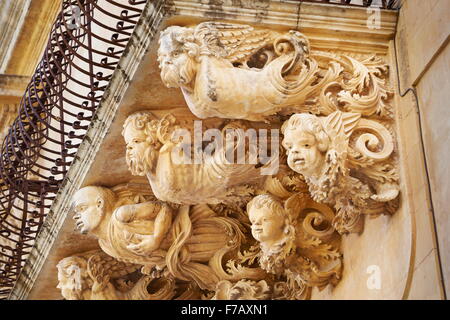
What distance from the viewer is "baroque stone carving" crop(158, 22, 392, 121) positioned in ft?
24.4

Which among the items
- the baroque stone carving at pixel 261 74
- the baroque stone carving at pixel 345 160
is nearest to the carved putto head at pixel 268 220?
the baroque stone carving at pixel 345 160

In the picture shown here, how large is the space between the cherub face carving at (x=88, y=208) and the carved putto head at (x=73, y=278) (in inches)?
21.8

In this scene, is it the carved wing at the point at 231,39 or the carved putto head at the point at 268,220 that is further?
the carved putto head at the point at 268,220

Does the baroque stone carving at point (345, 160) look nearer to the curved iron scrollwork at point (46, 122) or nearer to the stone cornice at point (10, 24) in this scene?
the curved iron scrollwork at point (46, 122)

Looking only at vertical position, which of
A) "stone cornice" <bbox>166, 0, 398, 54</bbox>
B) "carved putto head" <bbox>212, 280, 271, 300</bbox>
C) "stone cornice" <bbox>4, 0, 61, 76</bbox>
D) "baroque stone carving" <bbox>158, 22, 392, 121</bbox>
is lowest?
"carved putto head" <bbox>212, 280, 271, 300</bbox>

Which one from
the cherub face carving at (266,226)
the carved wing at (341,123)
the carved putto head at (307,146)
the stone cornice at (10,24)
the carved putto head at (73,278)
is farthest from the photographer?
the stone cornice at (10,24)

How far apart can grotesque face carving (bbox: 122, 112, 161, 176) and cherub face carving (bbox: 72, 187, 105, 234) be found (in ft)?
2.18

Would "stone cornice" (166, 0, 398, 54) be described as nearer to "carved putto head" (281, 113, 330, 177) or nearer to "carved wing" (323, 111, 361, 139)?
"carved wing" (323, 111, 361, 139)

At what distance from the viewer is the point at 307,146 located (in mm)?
7359

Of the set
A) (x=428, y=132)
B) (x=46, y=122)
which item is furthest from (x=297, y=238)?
(x=46, y=122)

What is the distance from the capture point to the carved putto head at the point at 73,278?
9.20 meters

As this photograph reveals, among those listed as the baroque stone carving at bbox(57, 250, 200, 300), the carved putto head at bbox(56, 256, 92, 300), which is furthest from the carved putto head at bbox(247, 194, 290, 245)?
the carved putto head at bbox(56, 256, 92, 300)

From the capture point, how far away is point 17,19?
13180 millimetres

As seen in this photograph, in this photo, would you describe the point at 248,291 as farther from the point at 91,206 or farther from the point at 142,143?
the point at 142,143
